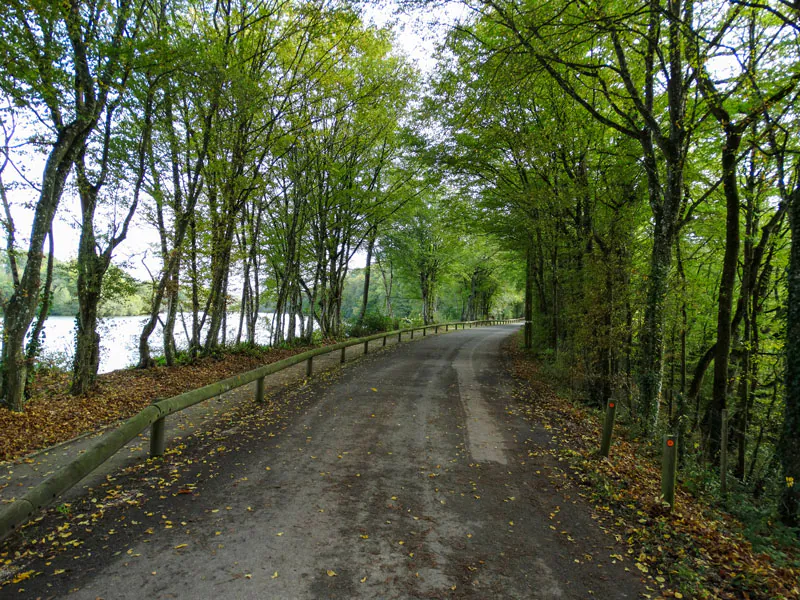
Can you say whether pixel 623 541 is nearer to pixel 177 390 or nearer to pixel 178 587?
pixel 178 587

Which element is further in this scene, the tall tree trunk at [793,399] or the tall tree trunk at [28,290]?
the tall tree trunk at [28,290]

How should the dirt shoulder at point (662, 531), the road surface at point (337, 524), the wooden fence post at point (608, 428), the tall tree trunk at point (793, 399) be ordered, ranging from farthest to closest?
the wooden fence post at point (608, 428) < the tall tree trunk at point (793, 399) < the dirt shoulder at point (662, 531) < the road surface at point (337, 524)

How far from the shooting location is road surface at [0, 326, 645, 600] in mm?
2926

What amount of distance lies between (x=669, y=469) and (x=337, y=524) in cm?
371

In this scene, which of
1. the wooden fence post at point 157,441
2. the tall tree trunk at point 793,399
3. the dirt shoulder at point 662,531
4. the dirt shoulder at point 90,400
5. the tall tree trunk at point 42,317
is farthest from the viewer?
the tall tree trunk at point 42,317

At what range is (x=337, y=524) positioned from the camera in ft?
12.2

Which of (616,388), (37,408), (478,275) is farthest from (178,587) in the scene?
(478,275)

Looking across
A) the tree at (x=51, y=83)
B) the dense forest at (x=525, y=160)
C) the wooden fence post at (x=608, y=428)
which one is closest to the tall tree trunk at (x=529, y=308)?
the dense forest at (x=525, y=160)

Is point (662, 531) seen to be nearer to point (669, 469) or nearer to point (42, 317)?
point (669, 469)

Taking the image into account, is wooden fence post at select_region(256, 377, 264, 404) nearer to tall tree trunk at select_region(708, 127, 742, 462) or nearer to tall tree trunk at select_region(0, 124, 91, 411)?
tall tree trunk at select_region(0, 124, 91, 411)

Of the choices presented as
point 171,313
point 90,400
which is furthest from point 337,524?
point 171,313

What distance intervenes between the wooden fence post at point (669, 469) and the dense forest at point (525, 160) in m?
1.06

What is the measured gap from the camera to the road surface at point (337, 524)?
2926 mm

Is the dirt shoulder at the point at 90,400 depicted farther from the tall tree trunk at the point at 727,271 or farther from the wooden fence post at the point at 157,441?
the tall tree trunk at the point at 727,271
